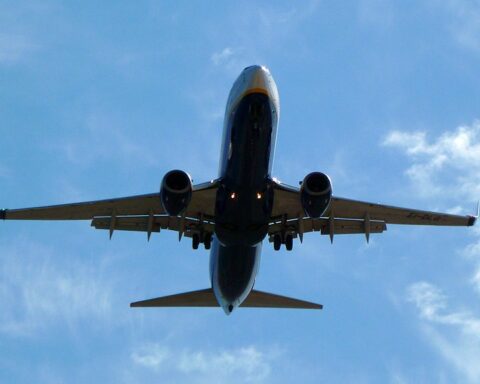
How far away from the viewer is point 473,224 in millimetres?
28031

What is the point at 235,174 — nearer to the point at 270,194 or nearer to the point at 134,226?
the point at 270,194

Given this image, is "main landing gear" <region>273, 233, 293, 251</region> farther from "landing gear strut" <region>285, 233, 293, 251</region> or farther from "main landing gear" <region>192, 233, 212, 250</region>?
"main landing gear" <region>192, 233, 212, 250</region>

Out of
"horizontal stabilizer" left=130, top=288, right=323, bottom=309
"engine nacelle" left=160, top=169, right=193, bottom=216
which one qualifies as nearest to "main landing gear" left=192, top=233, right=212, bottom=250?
"horizontal stabilizer" left=130, top=288, right=323, bottom=309

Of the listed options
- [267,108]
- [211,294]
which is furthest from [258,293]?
[267,108]

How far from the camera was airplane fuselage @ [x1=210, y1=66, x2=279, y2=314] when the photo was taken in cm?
2367

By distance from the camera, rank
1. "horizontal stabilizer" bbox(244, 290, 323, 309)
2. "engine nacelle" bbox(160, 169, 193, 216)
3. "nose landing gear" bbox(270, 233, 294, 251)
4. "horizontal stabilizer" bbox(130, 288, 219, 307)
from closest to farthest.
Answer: "engine nacelle" bbox(160, 169, 193, 216), "nose landing gear" bbox(270, 233, 294, 251), "horizontal stabilizer" bbox(244, 290, 323, 309), "horizontal stabilizer" bbox(130, 288, 219, 307)

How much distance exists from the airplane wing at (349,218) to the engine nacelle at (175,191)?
13.5 feet

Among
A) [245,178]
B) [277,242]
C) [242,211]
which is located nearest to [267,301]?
[277,242]

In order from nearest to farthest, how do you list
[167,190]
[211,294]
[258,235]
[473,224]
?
[167,190]
[258,235]
[473,224]
[211,294]

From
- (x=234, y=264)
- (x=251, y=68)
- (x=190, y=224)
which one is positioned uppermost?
(x=251, y=68)

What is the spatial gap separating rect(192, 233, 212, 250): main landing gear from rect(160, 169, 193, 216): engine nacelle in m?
4.99

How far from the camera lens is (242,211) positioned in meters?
25.0

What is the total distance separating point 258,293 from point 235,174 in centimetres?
800

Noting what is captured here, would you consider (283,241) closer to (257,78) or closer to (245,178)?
(245,178)
